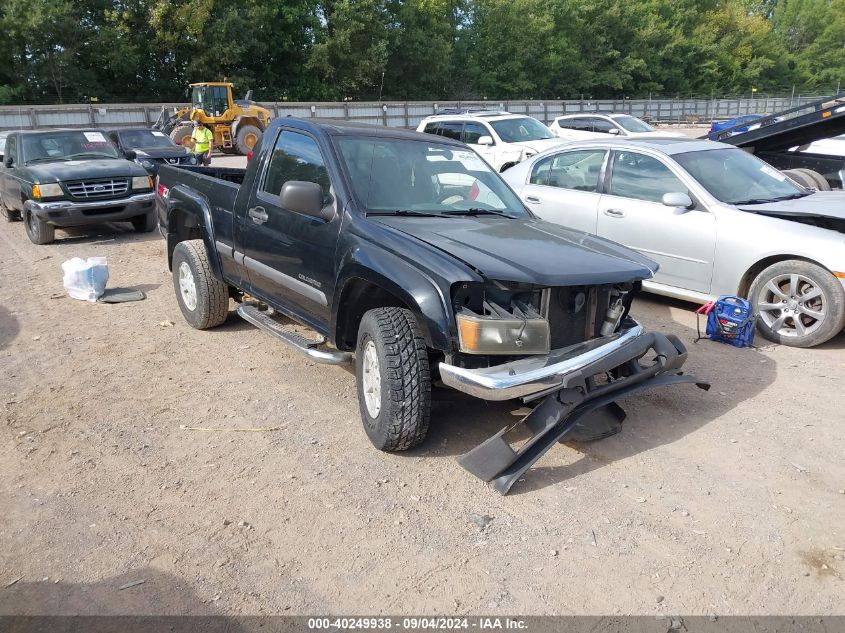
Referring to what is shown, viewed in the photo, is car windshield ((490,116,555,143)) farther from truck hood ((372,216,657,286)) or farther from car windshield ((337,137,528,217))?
truck hood ((372,216,657,286))

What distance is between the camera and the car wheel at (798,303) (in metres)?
5.67

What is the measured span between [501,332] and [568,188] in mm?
4545

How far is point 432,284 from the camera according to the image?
372 cm

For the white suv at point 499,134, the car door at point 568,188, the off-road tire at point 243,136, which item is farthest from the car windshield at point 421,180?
the off-road tire at point 243,136

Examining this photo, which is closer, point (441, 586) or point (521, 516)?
point (441, 586)

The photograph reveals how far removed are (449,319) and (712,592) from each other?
1734 millimetres

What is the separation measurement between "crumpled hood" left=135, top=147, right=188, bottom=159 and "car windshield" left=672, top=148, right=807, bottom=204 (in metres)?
12.8

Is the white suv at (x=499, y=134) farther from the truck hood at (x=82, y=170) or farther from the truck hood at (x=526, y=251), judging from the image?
the truck hood at (x=526, y=251)

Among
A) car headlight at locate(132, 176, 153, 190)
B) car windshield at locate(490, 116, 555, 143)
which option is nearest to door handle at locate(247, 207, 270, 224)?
car headlight at locate(132, 176, 153, 190)

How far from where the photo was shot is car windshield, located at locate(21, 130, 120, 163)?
37.1ft

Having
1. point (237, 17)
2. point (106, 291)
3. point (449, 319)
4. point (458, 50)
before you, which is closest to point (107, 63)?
point (237, 17)

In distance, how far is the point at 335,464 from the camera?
4.11 meters

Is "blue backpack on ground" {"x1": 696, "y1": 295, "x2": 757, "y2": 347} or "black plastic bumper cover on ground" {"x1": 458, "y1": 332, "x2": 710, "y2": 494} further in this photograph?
"blue backpack on ground" {"x1": 696, "y1": 295, "x2": 757, "y2": 347}

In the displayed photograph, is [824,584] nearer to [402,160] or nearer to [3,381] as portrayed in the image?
[402,160]
